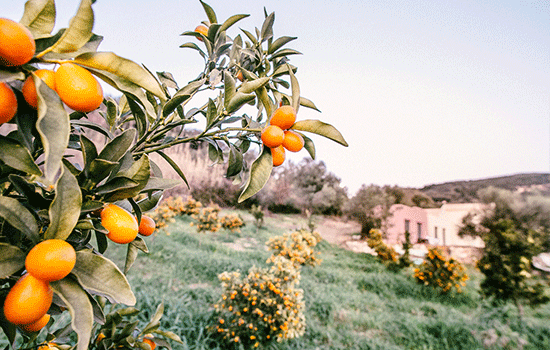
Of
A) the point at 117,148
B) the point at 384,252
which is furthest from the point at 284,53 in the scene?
the point at 384,252

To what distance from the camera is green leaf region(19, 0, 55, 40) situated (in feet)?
0.84

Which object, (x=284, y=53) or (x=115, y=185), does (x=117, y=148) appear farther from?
(x=284, y=53)

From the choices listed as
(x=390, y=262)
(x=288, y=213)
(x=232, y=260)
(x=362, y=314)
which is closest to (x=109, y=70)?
(x=362, y=314)

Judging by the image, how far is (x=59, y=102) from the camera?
225mm

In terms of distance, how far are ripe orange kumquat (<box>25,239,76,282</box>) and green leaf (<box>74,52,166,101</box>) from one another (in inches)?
6.1

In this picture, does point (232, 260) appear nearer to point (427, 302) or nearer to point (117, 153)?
point (427, 302)

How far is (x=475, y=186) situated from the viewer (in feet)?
19.4

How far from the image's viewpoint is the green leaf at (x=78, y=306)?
226 mm

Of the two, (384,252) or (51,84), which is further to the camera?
(384,252)

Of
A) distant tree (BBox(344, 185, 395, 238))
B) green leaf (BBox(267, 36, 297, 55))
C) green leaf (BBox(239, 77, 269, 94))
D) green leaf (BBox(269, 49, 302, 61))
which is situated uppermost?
green leaf (BBox(267, 36, 297, 55))

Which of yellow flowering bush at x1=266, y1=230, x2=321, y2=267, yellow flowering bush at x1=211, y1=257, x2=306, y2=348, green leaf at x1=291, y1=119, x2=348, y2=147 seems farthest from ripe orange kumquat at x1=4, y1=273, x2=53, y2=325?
yellow flowering bush at x1=266, y1=230, x2=321, y2=267

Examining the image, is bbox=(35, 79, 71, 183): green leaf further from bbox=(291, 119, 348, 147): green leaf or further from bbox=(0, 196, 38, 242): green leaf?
bbox=(291, 119, 348, 147): green leaf

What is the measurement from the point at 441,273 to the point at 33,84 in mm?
4512

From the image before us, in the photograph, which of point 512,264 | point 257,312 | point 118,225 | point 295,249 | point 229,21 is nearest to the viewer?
point 118,225
